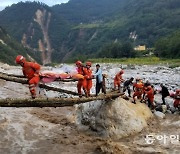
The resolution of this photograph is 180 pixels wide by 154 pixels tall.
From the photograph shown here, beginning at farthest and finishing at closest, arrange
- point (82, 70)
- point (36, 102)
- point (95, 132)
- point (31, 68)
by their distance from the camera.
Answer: point (95, 132), point (82, 70), point (31, 68), point (36, 102)

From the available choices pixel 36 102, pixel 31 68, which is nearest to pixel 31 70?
pixel 31 68

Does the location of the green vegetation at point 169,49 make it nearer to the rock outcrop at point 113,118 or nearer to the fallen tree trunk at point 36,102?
the rock outcrop at point 113,118

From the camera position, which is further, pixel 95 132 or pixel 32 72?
pixel 95 132

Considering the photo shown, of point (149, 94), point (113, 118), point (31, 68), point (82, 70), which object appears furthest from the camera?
point (149, 94)

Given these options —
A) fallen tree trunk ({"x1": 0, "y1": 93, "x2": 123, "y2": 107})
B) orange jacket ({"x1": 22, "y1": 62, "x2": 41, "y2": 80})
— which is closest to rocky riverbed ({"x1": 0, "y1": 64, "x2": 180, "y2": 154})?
fallen tree trunk ({"x1": 0, "y1": 93, "x2": 123, "y2": 107})

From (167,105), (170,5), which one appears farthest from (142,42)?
(167,105)

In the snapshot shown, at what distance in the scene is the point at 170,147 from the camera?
13.9 meters

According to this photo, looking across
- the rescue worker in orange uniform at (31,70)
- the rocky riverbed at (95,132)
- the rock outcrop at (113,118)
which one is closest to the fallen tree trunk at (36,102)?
the rescue worker in orange uniform at (31,70)

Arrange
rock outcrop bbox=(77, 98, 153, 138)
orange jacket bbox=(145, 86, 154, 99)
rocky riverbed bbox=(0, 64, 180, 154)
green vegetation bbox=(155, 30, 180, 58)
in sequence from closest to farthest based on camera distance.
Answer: rocky riverbed bbox=(0, 64, 180, 154)
rock outcrop bbox=(77, 98, 153, 138)
orange jacket bbox=(145, 86, 154, 99)
green vegetation bbox=(155, 30, 180, 58)

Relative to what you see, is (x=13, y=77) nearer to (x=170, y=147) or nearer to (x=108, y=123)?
(x=108, y=123)

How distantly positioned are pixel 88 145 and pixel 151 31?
14893cm

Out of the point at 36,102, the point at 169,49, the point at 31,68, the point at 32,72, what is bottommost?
the point at 36,102

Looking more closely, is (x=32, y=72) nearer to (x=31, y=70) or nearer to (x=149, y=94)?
(x=31, y=70)

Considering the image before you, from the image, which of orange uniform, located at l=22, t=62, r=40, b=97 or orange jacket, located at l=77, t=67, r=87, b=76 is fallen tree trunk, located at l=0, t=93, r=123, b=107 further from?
orange jacket, located at l=77, t=67, r=87, b=76
